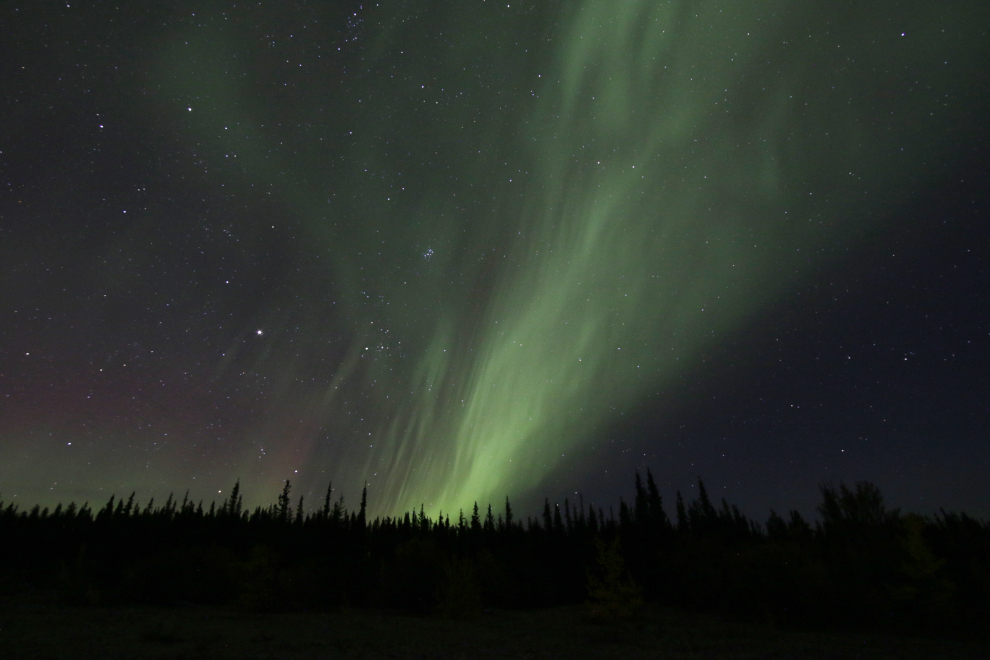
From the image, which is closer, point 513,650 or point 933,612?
point 513,650

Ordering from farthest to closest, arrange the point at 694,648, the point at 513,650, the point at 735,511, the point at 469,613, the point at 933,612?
the point at 735,511 → the point at 469,613 → the point at 933,612 → the point at 694,648 → the point at 513,650

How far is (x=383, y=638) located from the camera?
82.8ft

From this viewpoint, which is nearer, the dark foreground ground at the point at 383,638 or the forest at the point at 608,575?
the dark foreground ground at the point at 383,638

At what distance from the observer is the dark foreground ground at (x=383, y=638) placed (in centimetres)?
2084

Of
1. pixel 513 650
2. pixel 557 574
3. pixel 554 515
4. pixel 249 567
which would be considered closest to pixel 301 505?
pixel 554 515

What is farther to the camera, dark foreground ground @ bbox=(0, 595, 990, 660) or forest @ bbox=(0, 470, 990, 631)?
forest @ bbox=(0, 470, 990, 631)

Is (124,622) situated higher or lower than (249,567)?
lower

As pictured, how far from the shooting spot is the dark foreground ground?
20844 mm

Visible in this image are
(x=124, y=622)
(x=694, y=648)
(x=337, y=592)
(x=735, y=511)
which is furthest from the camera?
(x=735, y=511)

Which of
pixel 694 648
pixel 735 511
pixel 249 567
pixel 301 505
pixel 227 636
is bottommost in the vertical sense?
pixel 694 648

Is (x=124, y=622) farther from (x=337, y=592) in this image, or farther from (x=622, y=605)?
(x=622, y=605)

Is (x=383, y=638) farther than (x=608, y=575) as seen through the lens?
No

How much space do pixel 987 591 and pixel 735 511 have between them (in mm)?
87815

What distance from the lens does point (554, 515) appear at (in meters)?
132
